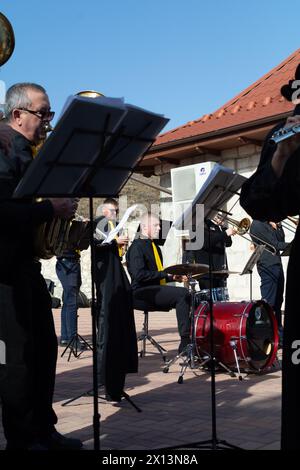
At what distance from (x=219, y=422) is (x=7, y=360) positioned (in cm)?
200

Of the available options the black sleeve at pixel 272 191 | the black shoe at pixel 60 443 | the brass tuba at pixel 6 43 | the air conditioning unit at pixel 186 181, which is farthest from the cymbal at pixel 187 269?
the air conditioning unit at pixel 186 181

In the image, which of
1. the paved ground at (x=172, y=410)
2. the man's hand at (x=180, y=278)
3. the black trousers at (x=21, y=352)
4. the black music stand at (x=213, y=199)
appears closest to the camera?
the black trousers at (x=21, y=352)

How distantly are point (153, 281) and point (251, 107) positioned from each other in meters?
8.04

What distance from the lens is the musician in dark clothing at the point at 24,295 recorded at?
363cm

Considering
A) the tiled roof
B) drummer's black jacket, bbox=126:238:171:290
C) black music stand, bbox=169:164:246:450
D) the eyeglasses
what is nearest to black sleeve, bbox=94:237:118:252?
black music stand, bbox=169:164:246:450

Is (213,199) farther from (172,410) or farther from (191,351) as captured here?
(191,351)

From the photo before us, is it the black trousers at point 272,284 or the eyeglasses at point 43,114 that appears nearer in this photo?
the eyeglasses at point 43,114

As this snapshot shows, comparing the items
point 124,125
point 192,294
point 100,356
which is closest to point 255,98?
point 192,294

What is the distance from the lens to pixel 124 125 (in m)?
3.50

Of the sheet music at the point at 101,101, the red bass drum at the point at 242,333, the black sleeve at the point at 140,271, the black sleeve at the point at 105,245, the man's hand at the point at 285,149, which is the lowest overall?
the red bass drum at the point at 242,333

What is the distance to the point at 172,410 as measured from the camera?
18.0ft

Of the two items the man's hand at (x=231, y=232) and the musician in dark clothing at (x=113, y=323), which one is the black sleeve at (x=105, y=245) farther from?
the man's hand at (x=231, y=232)

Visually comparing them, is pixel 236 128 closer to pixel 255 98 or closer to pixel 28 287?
pixel 255 98

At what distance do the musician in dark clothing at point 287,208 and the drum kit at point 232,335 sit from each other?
15.1ft
